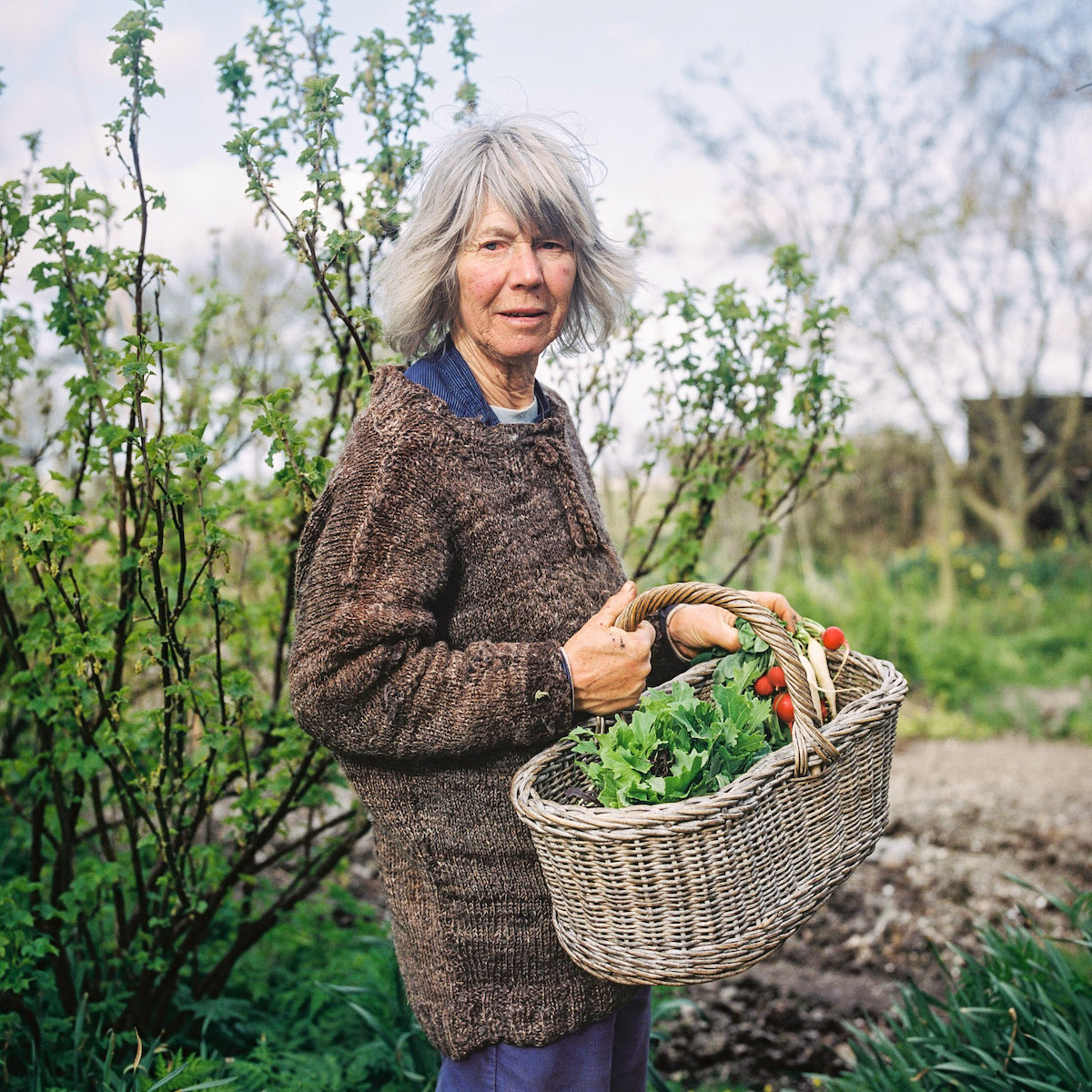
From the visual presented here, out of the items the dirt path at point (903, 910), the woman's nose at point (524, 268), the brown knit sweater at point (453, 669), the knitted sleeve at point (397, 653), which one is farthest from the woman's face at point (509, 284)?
the dirt path at point (903, 910)

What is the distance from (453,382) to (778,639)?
0.74 metres

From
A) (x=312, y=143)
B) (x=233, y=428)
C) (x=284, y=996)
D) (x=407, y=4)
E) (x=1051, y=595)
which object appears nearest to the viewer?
(x=312, y=143)

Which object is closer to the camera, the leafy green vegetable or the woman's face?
the leafy green vegetable

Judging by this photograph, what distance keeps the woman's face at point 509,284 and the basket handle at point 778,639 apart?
53 centimetres

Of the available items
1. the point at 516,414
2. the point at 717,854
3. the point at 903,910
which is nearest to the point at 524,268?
the point at 516,414

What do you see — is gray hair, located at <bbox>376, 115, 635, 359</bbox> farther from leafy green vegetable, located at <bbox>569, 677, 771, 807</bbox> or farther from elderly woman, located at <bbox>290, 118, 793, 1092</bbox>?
Answer: leafy green vegetable, located at <bbox>569, 677, 771, 807</bbox>

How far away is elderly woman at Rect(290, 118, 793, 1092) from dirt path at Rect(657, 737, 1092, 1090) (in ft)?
4.47

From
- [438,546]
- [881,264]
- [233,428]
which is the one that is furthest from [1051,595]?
[438,546]

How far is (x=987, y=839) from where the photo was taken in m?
4.32

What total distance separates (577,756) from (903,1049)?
1560mm

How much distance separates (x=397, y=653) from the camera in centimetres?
148

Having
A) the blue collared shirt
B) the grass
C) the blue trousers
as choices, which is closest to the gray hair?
the blue collared shirt

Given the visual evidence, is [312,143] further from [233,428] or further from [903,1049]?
[903,1049]

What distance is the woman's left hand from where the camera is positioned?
1.81 metres
